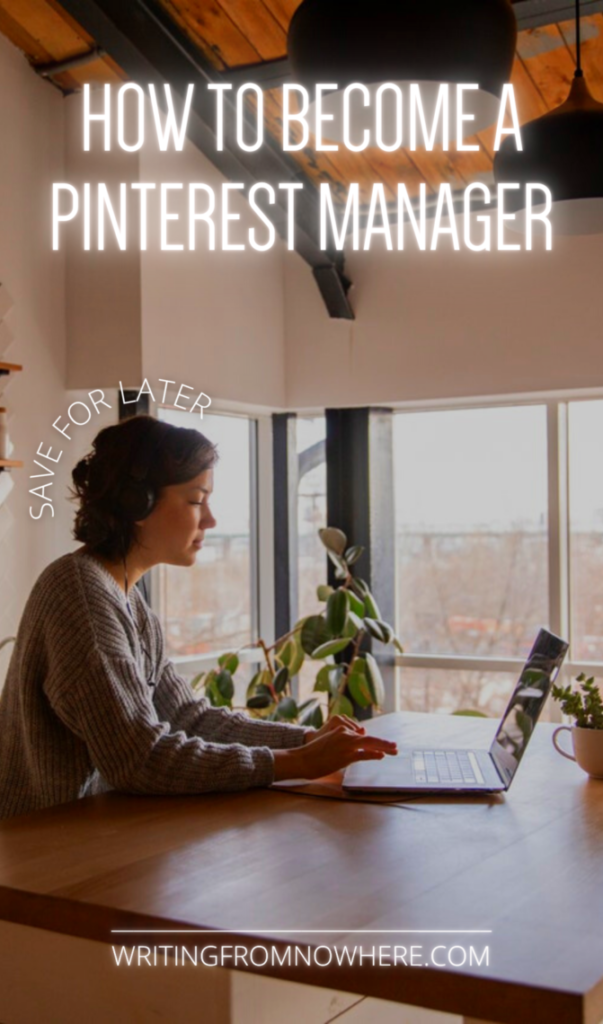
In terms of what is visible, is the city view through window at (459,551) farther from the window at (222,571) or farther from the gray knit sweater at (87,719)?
the gray knit sweater at (87,719)

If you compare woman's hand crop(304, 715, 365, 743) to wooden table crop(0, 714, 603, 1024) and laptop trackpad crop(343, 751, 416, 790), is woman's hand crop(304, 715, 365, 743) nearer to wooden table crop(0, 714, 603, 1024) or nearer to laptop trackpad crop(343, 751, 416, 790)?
laptop trackpad crop(343, 751, 416, 790)

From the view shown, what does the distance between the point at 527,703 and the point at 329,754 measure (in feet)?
1.18

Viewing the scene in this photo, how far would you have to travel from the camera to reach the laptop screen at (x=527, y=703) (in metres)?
1.91

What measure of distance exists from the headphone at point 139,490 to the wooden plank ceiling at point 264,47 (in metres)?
1.65

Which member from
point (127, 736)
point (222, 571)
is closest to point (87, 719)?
point (127, 736)

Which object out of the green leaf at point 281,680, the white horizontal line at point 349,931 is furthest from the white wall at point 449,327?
the white horizontal line at point 349,931

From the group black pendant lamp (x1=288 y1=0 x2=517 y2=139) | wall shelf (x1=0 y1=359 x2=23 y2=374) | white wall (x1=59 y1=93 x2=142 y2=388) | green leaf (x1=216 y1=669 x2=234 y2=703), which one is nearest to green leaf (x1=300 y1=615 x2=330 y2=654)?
green leaf (x1=216 y1=669 x2=234 y2=703)

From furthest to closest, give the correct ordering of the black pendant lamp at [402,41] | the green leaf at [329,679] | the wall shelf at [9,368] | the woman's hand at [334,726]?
the green leaf at [329,679] < the wall shelf at [9,368] < the woman's hand at [334,726] < the black pendant lamp at [402,41]

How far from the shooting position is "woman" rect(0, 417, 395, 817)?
181cm

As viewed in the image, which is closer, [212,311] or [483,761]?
[483,761]

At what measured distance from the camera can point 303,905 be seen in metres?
1.27

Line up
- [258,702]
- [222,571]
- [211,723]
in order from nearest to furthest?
[211,723] → [258,702] → [222,571]

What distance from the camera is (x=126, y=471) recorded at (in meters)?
2.10

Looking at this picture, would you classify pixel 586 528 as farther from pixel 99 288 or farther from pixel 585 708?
pixel 585 708
